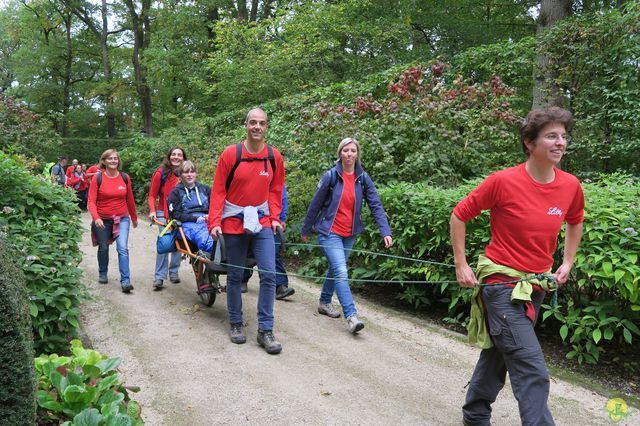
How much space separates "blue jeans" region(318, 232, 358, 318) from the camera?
203 inches

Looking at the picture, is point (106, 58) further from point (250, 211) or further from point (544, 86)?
point (250, 211)

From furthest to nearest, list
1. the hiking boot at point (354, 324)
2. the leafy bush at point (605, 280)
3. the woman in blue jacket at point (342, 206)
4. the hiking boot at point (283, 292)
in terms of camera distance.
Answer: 1. the hiking boot at point (283, 292)
2. the woman in blue jacket at point (342, 206)
3. the hiking boot at point (354, 324)
4. the leafy bush at point (605, 280)

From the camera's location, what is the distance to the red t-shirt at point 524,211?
9.49 ft

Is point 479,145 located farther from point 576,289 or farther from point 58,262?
point 58,262

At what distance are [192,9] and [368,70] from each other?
410 inches

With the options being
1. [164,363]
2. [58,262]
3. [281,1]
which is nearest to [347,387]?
[164,363]

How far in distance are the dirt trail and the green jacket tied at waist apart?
81cm

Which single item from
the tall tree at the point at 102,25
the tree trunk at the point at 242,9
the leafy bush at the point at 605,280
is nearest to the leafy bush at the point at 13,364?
the leafy bush at the point at 605,280

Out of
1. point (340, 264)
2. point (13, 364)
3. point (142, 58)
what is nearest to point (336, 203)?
point (340, 264)

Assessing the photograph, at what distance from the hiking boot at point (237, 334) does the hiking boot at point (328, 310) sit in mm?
1161

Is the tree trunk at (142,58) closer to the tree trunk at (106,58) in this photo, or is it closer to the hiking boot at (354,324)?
the tree trunk at (106,58)

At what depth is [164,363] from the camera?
4.31 meters

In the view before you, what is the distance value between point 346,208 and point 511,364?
2.76 m

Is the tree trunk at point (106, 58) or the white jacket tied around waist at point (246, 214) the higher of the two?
the tree trunk at point (106, 58)
